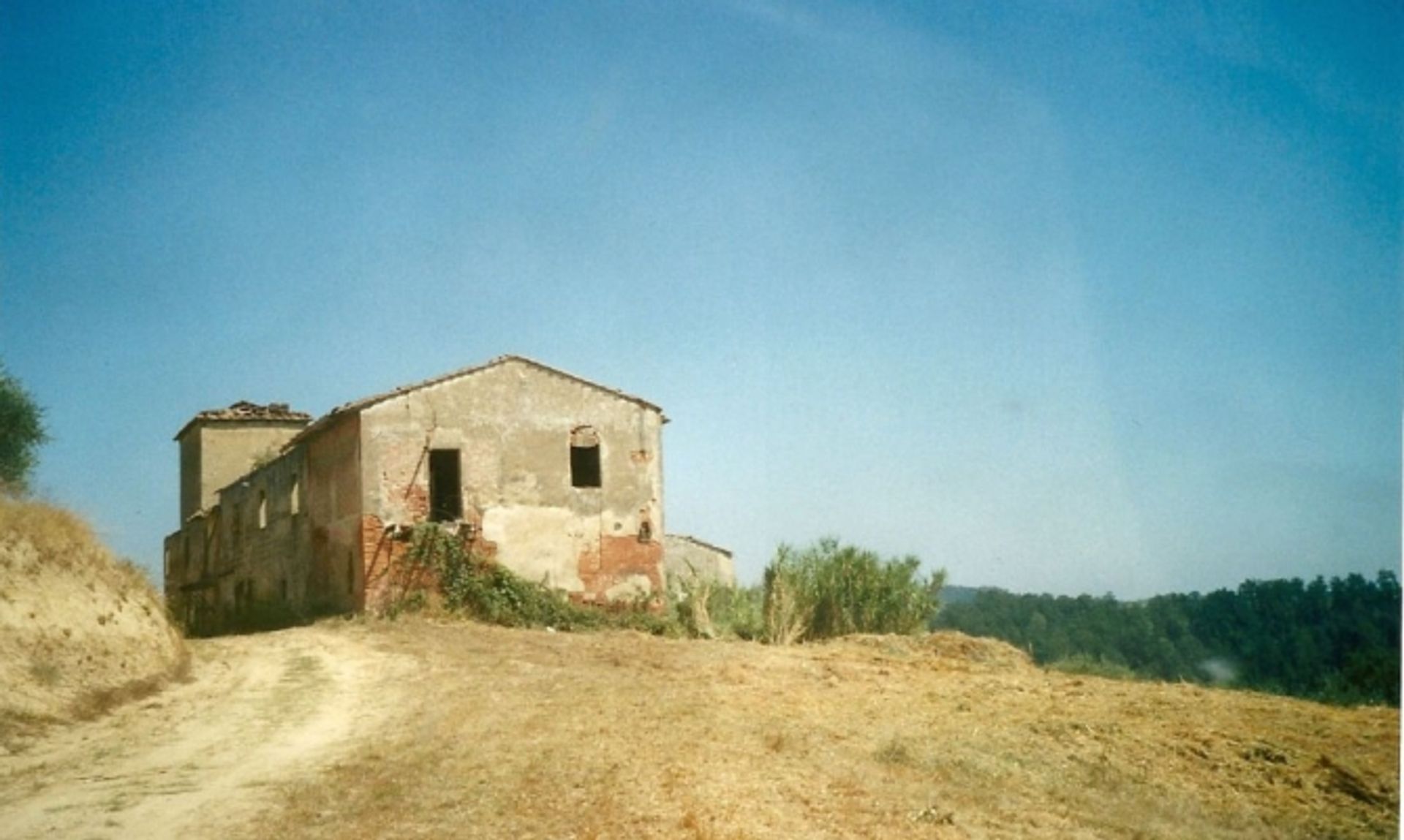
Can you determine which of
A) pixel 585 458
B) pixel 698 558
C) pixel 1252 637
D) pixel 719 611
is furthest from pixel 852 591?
pixel 1252 637

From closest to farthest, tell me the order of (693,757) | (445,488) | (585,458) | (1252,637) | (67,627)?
(693,757), (67,627), (445,488), (585,458), (1252,637)

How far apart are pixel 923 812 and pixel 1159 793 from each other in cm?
329

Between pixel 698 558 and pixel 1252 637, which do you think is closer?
pixel 698 558

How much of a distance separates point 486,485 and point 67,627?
1162 cm

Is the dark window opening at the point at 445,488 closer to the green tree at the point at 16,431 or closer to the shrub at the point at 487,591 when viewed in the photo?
the shrub at the point at 487,591

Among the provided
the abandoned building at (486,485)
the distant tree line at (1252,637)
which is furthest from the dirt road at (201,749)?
the distant tree line at (1252,637)

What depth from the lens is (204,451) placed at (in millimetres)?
37562

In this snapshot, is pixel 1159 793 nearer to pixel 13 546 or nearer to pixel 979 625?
pixel 13 546

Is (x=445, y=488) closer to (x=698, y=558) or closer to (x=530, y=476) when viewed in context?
(x=530, y=476)

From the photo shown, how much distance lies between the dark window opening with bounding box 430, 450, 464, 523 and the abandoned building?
0.03 meters

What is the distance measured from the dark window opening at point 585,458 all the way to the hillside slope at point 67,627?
1119cm

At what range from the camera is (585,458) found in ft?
90.2

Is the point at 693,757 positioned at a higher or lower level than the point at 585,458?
lower

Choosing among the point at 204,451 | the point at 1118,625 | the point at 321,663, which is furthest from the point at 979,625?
the point at 321,663
